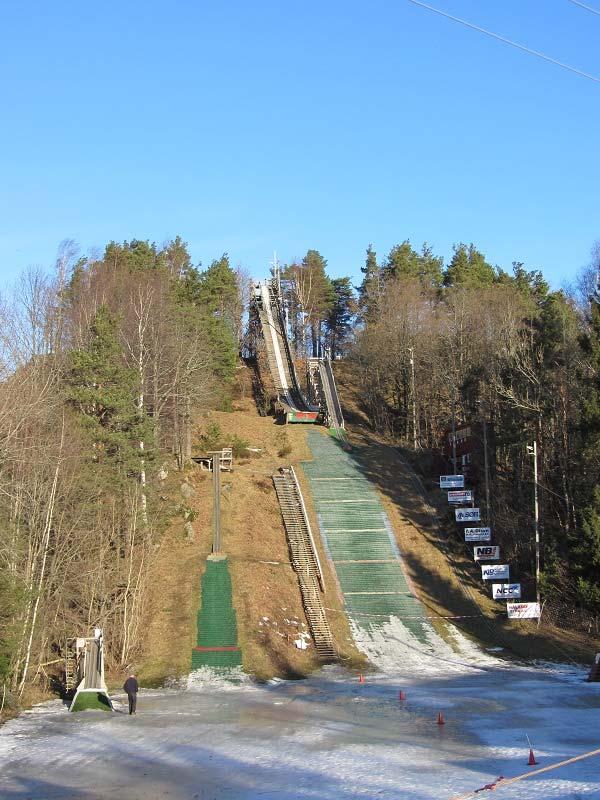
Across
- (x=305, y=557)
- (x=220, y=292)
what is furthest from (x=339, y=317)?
(x=305, y=557)

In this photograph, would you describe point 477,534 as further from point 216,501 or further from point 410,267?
point 410,267

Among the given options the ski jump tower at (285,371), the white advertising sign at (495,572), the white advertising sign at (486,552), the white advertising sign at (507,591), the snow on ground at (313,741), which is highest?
the ski jump tower at (285,371)

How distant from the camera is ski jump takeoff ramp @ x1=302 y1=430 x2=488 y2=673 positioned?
127 feet

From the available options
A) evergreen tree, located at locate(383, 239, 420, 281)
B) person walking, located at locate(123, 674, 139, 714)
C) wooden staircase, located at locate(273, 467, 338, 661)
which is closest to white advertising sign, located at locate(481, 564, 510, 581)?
wooden staircase, located at locate(273, 467, 338, 661)

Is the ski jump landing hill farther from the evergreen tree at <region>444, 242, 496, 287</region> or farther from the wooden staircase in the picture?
the evergreen tree at <region>444, 242, 496, 287</region>

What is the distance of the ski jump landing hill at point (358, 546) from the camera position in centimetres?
3991

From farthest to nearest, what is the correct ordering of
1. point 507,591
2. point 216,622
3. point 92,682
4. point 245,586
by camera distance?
point 507,591 < point 245,586 < point 216,622 < point 92,682

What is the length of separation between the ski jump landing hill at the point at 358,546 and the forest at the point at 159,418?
247 inches

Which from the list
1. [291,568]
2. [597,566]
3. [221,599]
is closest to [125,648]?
[221,599]

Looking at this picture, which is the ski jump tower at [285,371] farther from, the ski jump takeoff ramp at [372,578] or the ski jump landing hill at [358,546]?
the ski jump takeoff ramp at [372,578]

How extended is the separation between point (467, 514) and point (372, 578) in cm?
691

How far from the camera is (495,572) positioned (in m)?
44.2

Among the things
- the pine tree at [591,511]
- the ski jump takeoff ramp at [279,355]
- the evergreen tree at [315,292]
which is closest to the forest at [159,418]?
the pine tree at [591,511]

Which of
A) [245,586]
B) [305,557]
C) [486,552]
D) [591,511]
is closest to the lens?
[591,511]
